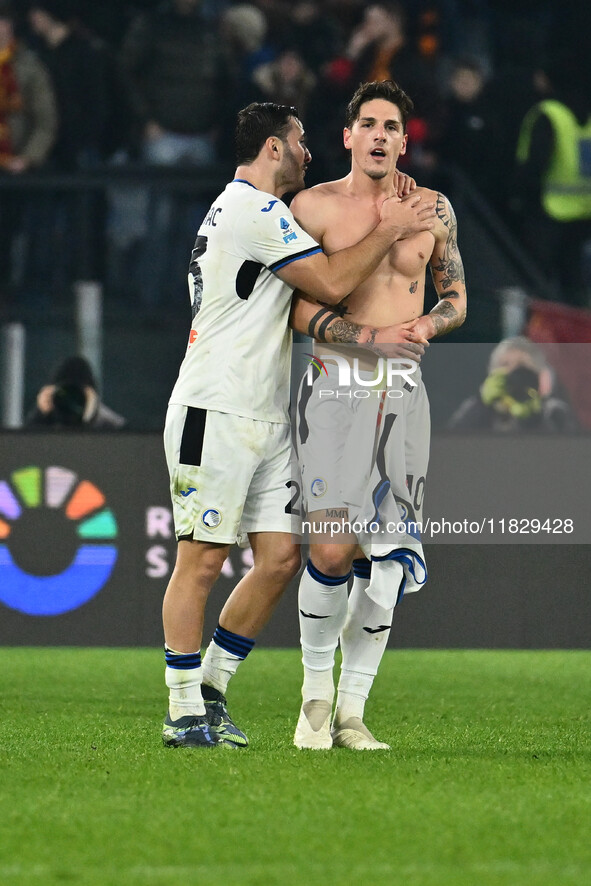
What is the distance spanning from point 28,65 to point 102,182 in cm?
190

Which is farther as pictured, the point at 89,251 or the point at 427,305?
the point at 89,251

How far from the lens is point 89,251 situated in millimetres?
9078

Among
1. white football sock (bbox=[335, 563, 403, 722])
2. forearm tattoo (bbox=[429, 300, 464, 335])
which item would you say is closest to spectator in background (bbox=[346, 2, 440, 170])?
forearm tattoo (bbox=[429, 300, 464, 335])

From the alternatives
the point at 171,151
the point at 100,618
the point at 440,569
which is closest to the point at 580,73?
the point at 171,151

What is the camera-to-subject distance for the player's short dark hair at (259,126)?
4.69 metres

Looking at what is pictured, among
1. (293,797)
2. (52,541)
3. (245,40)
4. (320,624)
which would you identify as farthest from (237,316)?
(245,40)

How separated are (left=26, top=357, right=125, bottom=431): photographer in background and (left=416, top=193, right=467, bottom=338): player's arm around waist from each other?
3577 mm

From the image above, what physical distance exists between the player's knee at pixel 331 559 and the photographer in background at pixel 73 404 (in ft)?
12.5

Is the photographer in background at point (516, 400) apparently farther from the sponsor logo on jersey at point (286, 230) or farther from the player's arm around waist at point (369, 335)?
the sponsor logo on jersey at point (286, 230)

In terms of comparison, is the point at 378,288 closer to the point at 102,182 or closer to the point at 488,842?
the point at 488,842

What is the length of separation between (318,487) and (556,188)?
6784 millimetres

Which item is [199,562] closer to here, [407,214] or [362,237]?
[362,237]

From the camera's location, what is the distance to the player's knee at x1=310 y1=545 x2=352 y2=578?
445cm

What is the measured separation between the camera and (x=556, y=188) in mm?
10766
